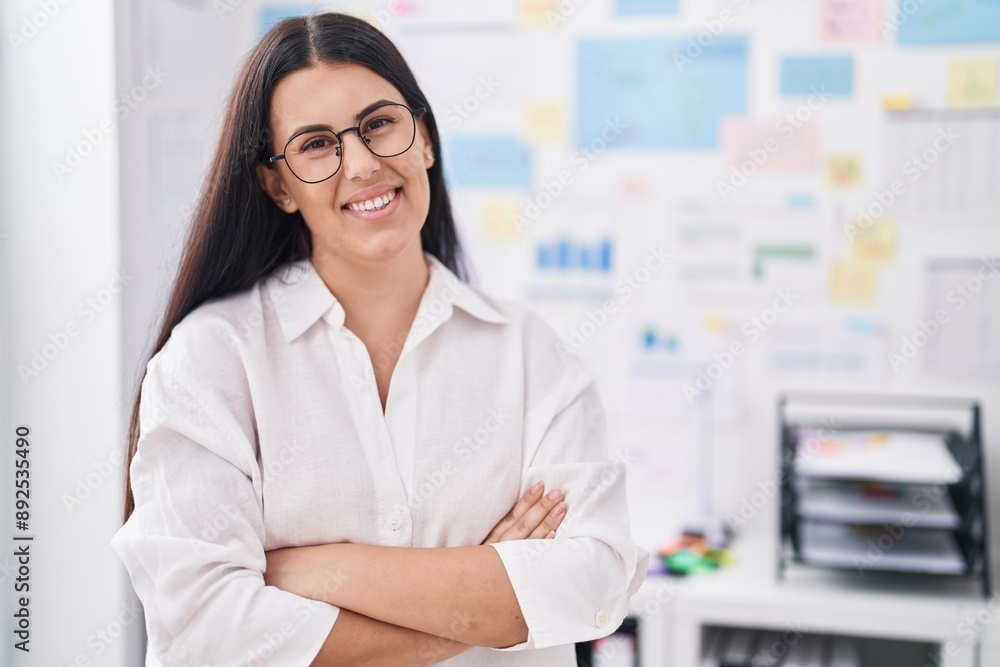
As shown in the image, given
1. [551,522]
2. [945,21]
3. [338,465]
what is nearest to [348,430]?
[338,465]

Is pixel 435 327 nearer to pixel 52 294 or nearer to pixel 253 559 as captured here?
pixel 253 559

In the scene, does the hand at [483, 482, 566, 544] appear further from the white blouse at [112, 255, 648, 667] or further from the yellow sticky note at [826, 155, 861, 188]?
the yellow sticky note at [826, 155, 861, 188]

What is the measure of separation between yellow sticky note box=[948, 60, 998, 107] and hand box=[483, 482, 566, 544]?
61.0 inches

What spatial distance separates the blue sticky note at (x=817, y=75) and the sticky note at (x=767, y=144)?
0.28 feet

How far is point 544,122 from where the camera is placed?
2.47 meters

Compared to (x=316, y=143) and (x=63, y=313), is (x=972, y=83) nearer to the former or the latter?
(x=316, y=143)

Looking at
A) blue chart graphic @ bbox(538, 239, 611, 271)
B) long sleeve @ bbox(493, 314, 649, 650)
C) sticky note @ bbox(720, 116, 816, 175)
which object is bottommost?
long sleeve @ bbox(493, 314, 649, 650)

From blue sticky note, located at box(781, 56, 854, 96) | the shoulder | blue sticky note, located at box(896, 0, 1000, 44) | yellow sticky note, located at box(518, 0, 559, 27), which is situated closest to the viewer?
the shoulder

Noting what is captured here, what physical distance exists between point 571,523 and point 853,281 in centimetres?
133

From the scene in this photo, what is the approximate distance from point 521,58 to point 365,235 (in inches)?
52.5

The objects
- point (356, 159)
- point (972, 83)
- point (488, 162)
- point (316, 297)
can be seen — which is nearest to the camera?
point (356, 159)

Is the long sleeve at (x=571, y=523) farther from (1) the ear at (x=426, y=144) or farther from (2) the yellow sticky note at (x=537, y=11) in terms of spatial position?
(2) the yellow sticky note at (x=537, y=11)

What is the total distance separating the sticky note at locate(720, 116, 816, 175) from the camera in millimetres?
2318

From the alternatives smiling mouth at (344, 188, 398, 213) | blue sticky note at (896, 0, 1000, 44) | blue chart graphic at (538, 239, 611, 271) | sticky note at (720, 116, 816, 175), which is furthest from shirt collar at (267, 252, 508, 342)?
blue sticky note at (896, 0, 1000, 44)
